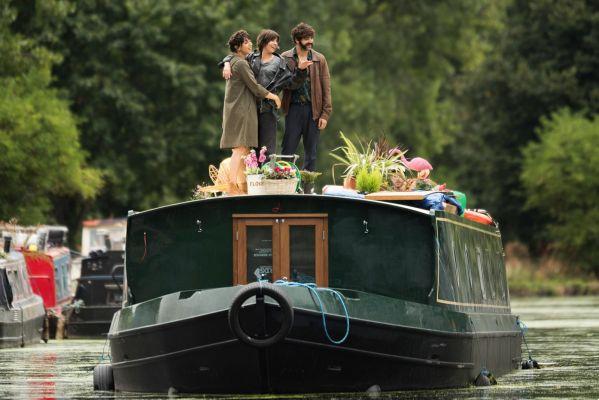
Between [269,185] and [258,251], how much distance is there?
26.4 inches

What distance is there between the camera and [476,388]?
63.5 ft

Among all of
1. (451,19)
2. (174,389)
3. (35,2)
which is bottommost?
(174,389)

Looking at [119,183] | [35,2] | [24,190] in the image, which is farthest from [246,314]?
[119,183]

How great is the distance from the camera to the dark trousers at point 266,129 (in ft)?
63.4

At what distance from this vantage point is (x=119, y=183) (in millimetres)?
54531

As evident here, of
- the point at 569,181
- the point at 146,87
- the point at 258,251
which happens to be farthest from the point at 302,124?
the point at 569,181

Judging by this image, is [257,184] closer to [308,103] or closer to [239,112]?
[239,112]

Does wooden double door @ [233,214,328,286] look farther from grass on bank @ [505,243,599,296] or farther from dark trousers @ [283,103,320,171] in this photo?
grass on bank @ [505,243,599,296]

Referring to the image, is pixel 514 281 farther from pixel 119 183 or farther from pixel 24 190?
pixel 24 190

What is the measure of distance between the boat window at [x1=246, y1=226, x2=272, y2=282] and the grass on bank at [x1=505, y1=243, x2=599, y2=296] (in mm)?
42028

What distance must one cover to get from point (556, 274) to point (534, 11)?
10.0 m

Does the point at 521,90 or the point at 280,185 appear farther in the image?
the point at 521,90

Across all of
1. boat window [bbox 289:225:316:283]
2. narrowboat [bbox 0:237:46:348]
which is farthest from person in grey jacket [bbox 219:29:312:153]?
narrowboat [bbox 0:237:46:348]

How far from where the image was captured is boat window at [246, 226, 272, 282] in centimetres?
1803
